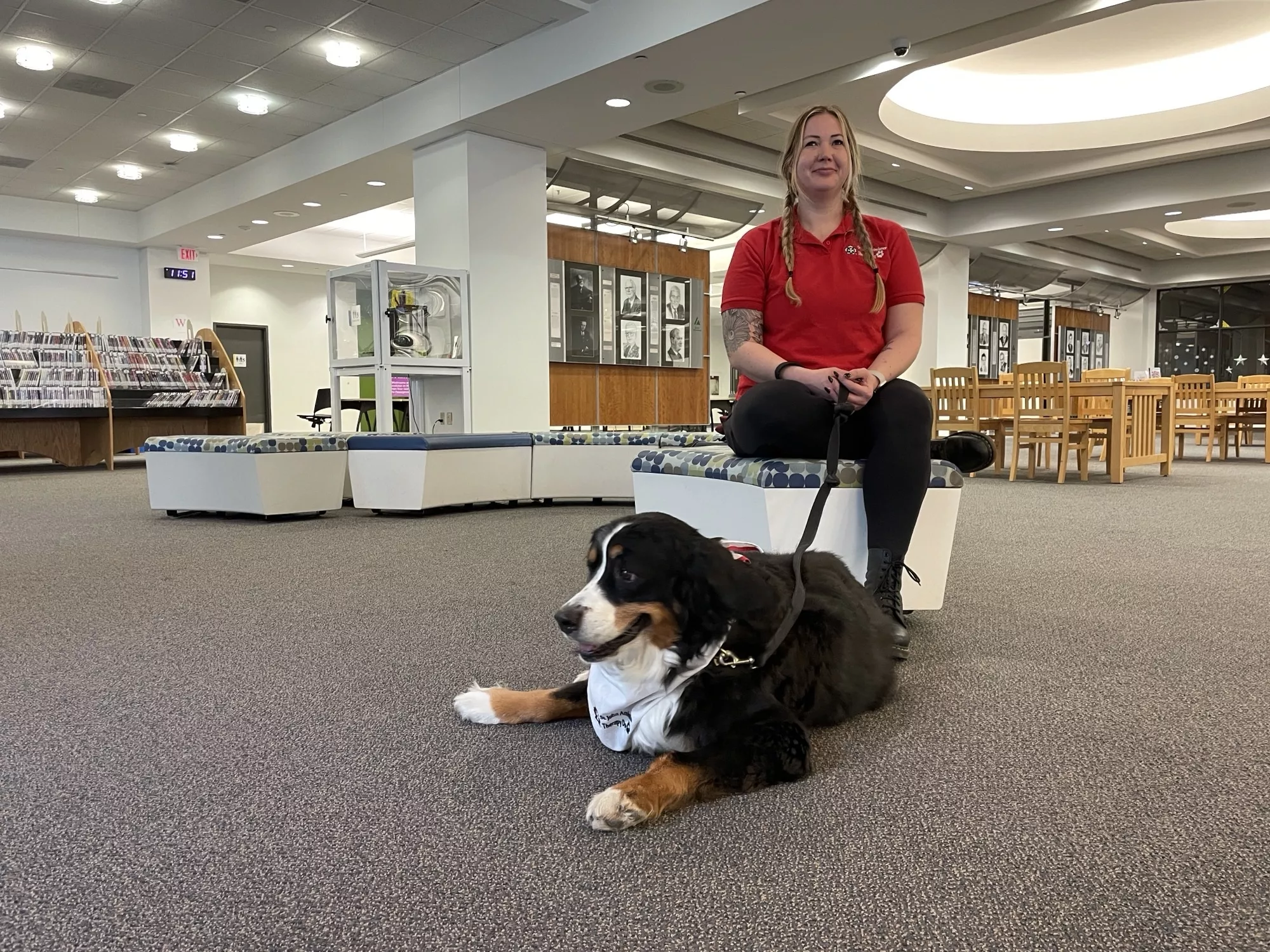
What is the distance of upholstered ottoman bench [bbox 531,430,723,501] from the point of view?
555cm

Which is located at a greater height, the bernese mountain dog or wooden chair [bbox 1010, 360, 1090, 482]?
wooden chair [bbox 1010, 360, 1090, 482]

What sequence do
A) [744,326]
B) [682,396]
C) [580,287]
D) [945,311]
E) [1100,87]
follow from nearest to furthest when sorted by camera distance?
[744,326], [1100,87], [580,287], [682,396], [945,311]

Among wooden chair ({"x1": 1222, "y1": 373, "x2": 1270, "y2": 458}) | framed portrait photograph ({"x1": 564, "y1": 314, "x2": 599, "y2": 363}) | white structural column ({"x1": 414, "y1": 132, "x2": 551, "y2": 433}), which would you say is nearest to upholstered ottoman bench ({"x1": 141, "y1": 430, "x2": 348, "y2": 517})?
white structural column ({"x1": 414, "y1": 132, "x2": 551, "y2": 433})

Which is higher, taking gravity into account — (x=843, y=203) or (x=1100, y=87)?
(x=1100, y=87)

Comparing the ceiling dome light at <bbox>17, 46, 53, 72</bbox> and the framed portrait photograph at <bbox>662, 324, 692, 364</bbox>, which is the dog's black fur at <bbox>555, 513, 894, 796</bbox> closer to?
the ceiling dome light at <bbox>17, 46, 53, 72</bbox>

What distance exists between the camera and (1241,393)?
10531mm

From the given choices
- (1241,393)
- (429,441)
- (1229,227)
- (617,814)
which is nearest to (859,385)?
(617,814)

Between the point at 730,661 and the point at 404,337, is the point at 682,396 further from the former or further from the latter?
the point at 730,661

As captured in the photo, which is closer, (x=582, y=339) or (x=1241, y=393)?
(x=582, y=339)

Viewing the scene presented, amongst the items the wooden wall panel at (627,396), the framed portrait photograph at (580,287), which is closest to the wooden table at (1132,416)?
the wooden wall panel at (627,396)

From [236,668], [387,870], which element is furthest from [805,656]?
[236,668]

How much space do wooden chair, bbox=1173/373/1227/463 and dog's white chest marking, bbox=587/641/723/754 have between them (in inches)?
439

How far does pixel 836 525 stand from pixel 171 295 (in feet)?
45.9

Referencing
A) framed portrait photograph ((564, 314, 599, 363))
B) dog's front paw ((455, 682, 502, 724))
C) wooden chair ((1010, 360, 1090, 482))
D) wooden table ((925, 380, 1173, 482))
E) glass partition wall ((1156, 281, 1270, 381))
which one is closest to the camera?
dog's front paw ((455, 682, 502, 724))
